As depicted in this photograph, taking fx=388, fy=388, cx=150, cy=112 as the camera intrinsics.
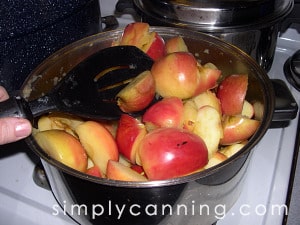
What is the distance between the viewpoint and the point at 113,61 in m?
0.51

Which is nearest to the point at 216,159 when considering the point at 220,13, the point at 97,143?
the point at 97,143

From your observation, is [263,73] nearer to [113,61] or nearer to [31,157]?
[113,61]

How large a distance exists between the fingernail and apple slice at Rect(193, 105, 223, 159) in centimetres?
20

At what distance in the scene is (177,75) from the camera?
1.63 feet

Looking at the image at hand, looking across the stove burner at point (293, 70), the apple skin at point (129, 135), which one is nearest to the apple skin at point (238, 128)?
the apple skin at point (129, 135)

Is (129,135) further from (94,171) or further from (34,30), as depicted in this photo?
(34,30)

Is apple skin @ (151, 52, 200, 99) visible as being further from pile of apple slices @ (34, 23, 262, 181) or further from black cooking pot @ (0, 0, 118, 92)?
black cooking pot @ (0, 0, 118, 92)

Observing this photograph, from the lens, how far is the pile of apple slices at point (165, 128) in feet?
1.41

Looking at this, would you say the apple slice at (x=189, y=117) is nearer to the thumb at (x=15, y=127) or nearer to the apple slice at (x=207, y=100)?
the apple slice at (x=207, y=100)

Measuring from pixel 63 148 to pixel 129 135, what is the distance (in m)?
0.08

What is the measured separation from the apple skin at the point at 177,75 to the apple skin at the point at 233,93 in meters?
0.04

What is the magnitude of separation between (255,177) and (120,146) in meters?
0.20

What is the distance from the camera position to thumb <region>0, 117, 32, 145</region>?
406mm

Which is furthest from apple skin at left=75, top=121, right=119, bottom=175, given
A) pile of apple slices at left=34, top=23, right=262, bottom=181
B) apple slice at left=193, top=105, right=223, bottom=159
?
apple slice at left=193, top=105, right=223, bottom=159
